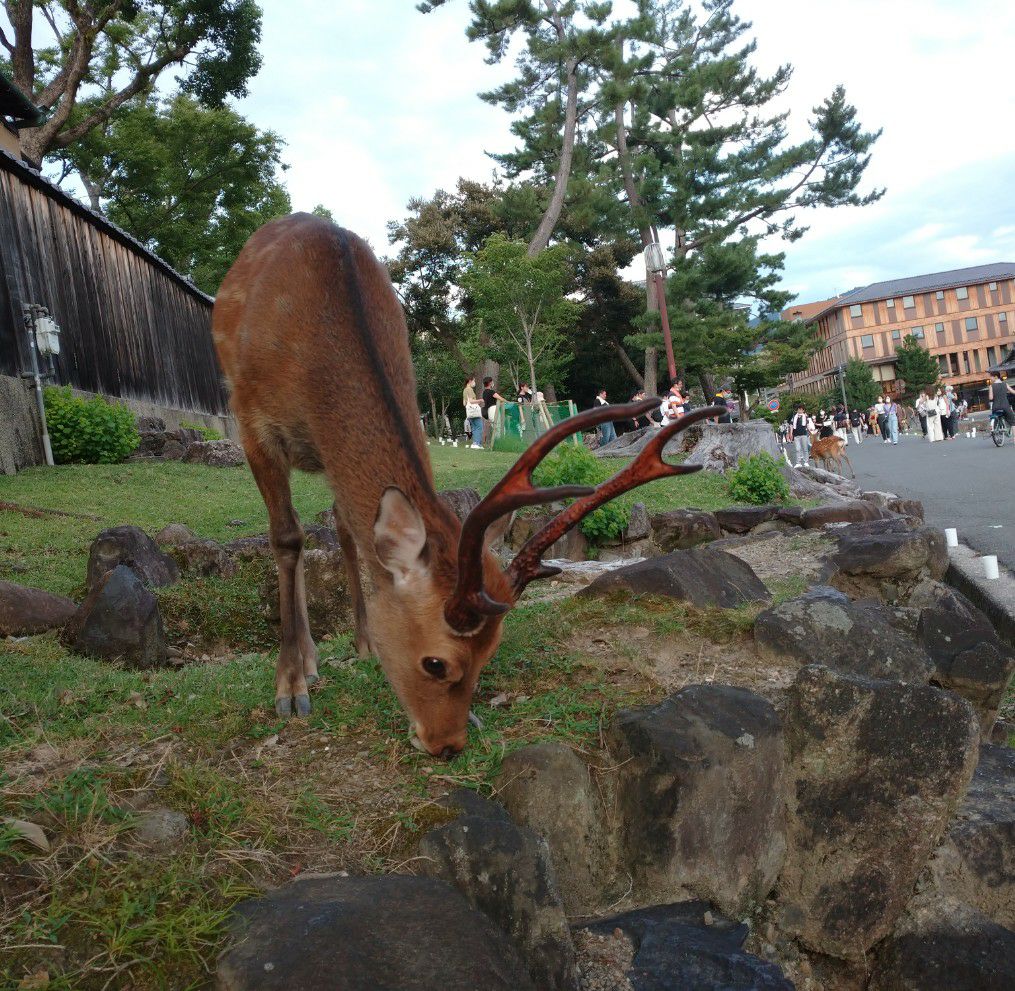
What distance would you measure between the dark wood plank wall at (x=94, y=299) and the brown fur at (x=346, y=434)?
1077 cm

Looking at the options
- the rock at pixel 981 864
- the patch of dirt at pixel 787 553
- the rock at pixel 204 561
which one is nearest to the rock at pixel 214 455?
the rock at pixel 204 561

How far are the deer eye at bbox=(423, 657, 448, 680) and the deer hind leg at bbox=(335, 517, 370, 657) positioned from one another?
135 cm

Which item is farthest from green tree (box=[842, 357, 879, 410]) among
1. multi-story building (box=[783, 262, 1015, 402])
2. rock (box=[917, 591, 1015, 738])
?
rock (box=[917, 591, 1015, 738])

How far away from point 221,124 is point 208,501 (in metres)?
22.4

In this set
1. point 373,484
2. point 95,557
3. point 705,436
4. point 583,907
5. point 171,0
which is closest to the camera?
point 583,907

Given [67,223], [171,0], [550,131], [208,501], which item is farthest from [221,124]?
[208,501]

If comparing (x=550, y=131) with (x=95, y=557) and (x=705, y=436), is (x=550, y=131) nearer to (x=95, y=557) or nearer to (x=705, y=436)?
(x=705, y=436)

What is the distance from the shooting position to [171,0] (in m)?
20.6

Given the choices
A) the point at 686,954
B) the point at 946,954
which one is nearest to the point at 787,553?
the point at 946,954

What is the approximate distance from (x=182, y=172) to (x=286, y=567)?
29156mm

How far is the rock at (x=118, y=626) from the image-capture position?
4562mm

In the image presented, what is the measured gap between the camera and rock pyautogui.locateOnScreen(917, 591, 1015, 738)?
4668mm

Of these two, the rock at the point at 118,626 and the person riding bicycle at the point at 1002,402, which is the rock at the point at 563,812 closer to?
the rock at the point at 118,626

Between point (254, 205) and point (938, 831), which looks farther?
point (254, 205)
